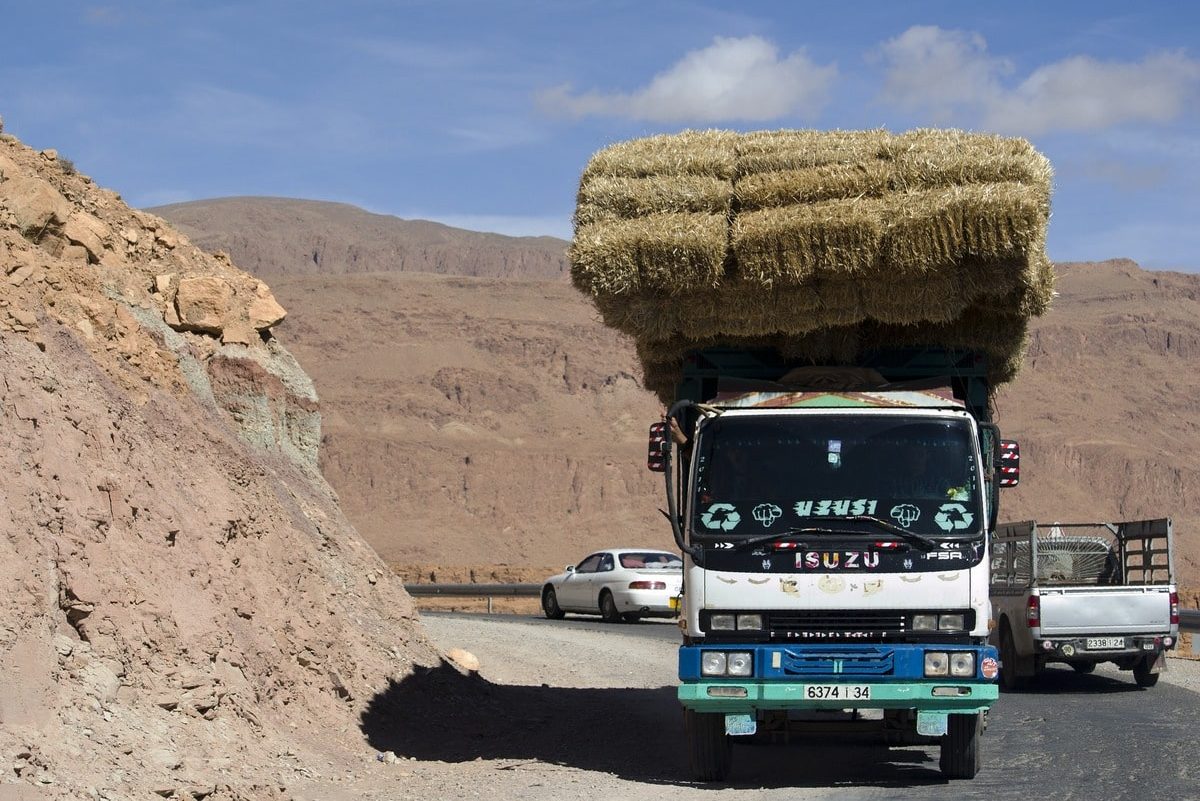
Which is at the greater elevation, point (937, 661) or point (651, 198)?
point (651, 198)

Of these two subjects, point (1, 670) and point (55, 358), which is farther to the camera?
point (55, 358)

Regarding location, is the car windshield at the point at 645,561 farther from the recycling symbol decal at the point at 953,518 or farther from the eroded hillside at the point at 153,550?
the recycling symbol decal at the point at 953,518

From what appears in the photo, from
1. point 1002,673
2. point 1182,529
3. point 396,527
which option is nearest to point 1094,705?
point 1002,673

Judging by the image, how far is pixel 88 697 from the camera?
9.57 metres

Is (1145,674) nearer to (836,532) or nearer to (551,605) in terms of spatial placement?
(836,532)

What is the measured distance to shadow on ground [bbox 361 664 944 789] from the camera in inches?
452

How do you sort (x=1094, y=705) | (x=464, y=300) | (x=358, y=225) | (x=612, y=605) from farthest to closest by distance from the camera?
1. (x=358, y=225)
2. (x=464, y=300)
3. (x=612, y=605)
4. (x=1094, y=705)

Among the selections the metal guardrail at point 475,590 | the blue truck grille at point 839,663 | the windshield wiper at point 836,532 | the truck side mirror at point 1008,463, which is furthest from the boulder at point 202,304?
the metal guardrail at point 475,590

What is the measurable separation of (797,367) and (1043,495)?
77739 mm

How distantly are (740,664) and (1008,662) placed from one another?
9.59 meters

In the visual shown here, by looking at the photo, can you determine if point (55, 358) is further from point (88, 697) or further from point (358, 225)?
point (358, 225)

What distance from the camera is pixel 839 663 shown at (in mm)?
10328

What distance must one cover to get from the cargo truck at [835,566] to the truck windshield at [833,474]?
0.01m

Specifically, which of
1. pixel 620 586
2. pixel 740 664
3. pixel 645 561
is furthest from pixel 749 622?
pixel 645 561
